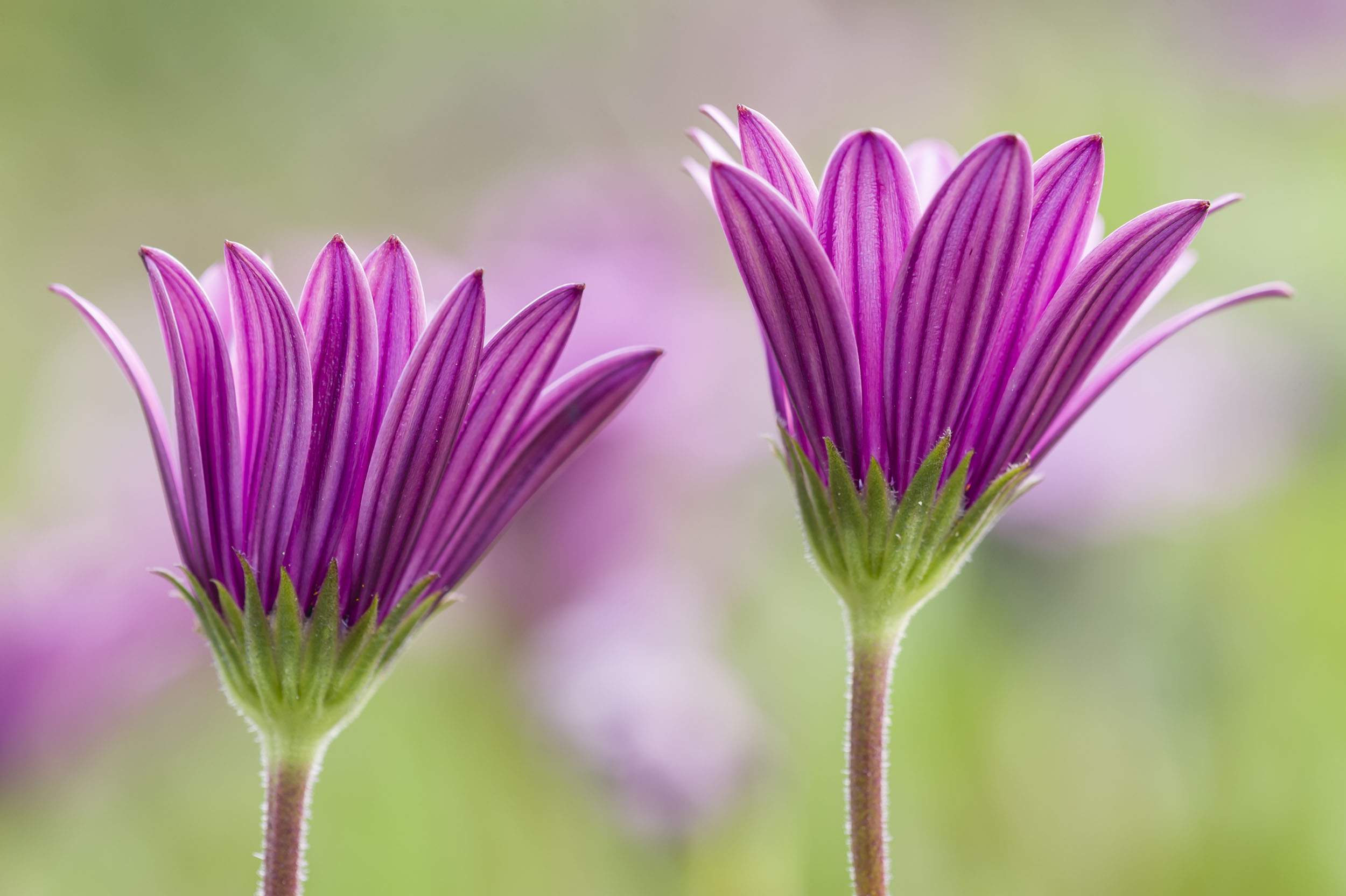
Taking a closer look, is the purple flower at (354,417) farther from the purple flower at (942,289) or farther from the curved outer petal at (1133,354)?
the curved outer petal at (1133,354)

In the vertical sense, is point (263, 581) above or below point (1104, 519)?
below

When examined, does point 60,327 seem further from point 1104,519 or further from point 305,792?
→ point 305,792

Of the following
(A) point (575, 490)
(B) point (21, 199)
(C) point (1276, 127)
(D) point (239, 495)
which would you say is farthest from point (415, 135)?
(D) point (239, 495)

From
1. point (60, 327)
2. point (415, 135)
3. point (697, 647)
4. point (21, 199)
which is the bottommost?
point (697, 647)

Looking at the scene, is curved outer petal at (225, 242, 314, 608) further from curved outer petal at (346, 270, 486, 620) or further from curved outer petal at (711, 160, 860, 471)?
curved outer petal at (711, 160, 860, 471)

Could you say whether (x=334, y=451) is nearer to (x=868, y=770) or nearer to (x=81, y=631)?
(x=868, y=770)

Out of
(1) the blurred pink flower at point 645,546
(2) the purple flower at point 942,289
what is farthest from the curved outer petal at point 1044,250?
(1) the blurred pink flower at point 645,546

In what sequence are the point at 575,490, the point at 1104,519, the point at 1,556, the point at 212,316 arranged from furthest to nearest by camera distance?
the point at 1104,519 → the point at 575,490 → the point at 1,556 → the point at 212,316

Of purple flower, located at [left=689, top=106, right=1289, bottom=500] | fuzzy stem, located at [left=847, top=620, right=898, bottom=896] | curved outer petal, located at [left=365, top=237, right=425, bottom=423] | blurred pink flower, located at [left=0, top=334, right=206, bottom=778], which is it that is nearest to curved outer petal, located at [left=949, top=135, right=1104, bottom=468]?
purple flower, located at [left=689, top=106, right=1289, bottom=500]
